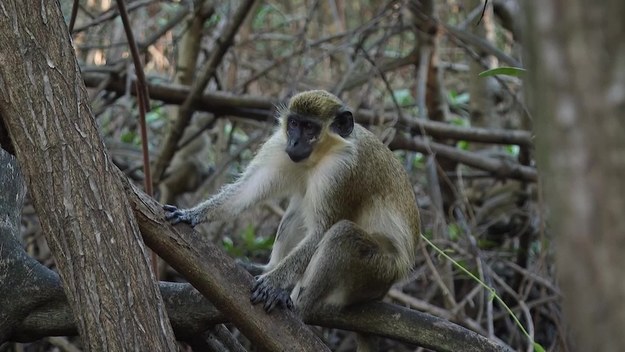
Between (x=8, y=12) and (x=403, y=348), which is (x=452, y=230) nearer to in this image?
(x=403, y=348)

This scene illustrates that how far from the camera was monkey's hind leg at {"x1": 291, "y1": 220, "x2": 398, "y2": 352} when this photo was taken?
173 inches

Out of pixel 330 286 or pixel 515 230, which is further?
pixel 515 230

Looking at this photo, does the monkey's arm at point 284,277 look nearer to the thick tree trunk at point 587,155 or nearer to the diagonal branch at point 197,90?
the diagonal branch at point 197,90

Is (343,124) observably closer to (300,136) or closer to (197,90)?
(300,136)

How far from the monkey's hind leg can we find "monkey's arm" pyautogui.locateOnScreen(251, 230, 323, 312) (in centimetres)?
5

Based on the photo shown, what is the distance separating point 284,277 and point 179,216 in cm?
76

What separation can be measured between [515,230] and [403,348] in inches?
62.1

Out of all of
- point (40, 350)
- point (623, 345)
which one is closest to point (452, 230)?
point (40, 350)

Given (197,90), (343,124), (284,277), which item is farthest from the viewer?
(197,90)

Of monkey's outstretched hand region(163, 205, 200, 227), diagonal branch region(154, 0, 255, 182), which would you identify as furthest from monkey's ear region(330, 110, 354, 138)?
diagonal branch region(154, 0, 255, 182)

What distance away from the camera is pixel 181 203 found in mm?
7848

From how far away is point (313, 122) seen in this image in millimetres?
4793

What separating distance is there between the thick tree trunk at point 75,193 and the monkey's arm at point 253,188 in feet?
5.19

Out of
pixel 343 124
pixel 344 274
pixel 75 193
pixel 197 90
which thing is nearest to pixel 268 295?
pixel 344 274
